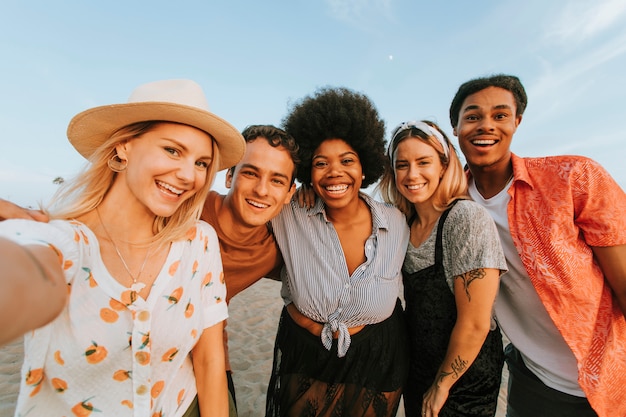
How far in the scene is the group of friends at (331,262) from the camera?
1.36m

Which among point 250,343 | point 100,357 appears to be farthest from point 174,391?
point 250,343

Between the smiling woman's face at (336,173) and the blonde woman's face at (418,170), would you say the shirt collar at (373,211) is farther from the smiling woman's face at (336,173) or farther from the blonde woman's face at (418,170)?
the blonde woman's face at (418,170)

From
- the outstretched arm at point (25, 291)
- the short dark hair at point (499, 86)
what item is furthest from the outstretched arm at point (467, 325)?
the outstretched arm at point (25, 291)

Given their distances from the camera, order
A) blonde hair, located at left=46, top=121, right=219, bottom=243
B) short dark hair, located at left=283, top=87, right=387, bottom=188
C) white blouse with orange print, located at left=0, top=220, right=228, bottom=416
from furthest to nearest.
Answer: short dark hair, located at left=283, top=87, right=387, bottom=188, blonde hair, located at left=46, top=121, right=219, bottom=243, white blouse with orange print, located at left=0, top=220, right=228, bottom=416

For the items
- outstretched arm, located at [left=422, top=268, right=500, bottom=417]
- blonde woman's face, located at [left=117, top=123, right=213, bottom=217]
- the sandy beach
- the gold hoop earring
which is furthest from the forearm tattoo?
the sandy beach

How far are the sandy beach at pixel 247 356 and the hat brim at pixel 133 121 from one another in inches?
151

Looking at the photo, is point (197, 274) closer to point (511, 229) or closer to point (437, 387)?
point (437, 387)

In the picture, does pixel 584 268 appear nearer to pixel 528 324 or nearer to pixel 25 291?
pixel 528 324

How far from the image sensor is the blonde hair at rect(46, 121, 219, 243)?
1.52 metres

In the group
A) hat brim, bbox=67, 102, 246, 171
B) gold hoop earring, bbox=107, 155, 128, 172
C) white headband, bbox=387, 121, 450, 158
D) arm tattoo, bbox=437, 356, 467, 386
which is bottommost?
arm tattoo, bbox=437, 356, 467, 386

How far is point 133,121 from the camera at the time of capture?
161 cm

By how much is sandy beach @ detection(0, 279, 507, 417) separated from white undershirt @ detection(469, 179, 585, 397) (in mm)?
2613

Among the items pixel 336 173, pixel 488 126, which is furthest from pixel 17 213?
pixel 488 126

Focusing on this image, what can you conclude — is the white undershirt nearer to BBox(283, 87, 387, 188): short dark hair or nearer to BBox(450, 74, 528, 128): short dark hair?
BBox(450, 74, 528, 128): short dark hair
